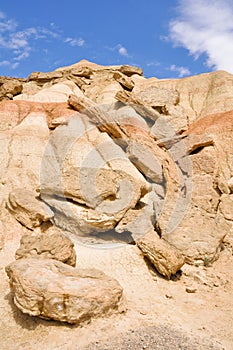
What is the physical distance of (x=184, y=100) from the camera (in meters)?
28.8

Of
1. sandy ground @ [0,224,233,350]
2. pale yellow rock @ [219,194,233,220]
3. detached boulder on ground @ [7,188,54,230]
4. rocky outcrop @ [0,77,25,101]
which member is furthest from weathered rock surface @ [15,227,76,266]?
rocky outcrop @ [0,77,25,101]

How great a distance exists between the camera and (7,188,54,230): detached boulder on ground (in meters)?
13.6

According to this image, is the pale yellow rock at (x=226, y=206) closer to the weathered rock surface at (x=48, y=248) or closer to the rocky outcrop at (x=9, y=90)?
the weathered rock surface at (x=48, y=248)

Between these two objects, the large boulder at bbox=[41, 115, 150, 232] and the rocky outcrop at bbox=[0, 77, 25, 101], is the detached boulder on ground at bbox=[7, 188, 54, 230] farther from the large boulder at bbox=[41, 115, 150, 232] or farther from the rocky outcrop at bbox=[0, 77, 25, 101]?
the rocky outcrop at bbox=[0, 77, 25, 101]

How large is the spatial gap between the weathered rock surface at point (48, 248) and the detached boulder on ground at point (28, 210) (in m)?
1.96

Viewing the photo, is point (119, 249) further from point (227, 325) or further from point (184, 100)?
point (184, 100)

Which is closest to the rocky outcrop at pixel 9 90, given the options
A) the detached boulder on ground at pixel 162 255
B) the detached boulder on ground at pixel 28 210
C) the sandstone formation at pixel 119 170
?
the sandstone formation at pixel 119 170

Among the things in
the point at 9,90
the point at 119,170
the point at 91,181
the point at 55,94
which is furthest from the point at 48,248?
the point at 9,90

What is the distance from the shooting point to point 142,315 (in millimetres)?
9383

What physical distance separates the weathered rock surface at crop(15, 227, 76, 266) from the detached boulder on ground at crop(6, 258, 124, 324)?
5.22 feet

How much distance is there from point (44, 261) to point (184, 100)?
23670 mm

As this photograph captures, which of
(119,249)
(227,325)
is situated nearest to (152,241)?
(119,249)

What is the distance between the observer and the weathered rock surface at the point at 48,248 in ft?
36.0

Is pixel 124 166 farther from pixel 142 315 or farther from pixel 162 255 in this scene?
pixel 142 315
